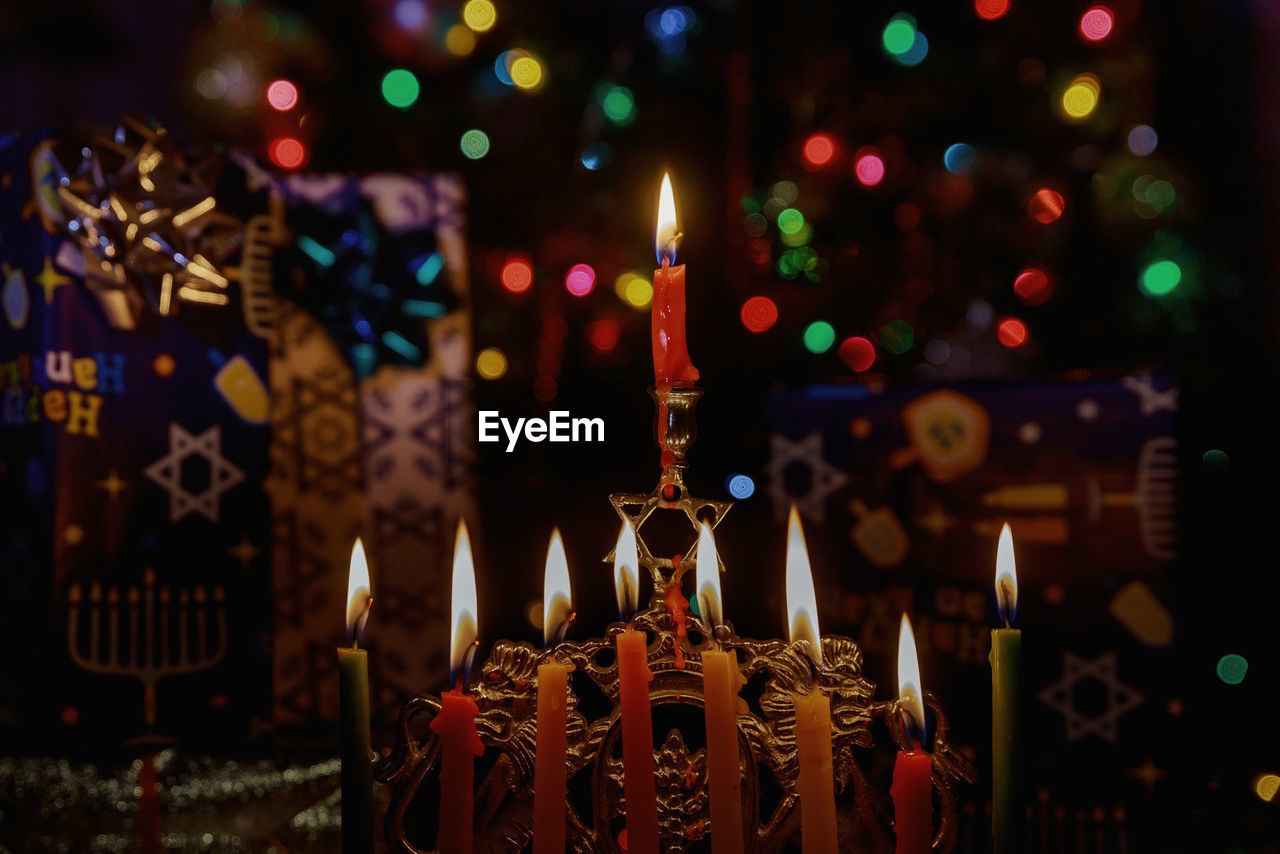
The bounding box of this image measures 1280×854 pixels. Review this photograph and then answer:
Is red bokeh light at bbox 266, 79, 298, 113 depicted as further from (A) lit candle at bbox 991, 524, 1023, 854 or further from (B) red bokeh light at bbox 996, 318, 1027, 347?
(A) lit candle at bbox 991, 524, 1023, 854

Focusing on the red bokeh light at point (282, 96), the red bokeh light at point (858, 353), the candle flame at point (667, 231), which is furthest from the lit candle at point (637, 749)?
the red bokeh light at point (282, 96)

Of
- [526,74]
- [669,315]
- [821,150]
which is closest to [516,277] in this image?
[526,74]

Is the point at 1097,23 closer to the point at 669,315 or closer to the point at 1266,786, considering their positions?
the point at 1266,786

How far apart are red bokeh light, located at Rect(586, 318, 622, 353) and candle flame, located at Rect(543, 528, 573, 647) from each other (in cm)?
125

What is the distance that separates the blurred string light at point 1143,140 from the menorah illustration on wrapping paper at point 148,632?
6.53ft

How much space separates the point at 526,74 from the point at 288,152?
1.87ft

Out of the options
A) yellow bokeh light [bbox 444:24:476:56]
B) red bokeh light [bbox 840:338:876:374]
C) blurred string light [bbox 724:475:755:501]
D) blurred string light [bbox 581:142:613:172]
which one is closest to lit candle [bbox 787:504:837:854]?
blurred string light [bbox 724:475:755:501]

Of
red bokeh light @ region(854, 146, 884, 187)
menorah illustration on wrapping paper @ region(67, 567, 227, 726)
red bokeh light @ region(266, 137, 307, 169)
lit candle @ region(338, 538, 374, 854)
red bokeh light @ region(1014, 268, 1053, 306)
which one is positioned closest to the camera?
lit candle @ region(338, 538, 374, 854)

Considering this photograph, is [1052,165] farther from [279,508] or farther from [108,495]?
[108,495]

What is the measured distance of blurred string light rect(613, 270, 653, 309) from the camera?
171cm

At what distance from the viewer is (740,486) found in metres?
1.57

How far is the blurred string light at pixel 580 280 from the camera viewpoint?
173 cm

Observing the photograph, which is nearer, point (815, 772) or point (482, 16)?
point (815, 772)

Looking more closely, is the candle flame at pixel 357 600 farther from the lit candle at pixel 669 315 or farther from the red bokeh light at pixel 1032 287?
Answer: the red bokeh light at pixel 1032 287
